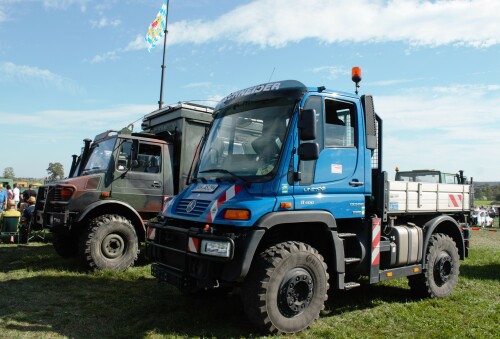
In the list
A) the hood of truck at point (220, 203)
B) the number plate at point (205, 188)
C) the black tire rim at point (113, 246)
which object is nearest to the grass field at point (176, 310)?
the black tire rim at point (113, 246)

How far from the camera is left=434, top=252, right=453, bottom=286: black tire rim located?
6195 millimetres

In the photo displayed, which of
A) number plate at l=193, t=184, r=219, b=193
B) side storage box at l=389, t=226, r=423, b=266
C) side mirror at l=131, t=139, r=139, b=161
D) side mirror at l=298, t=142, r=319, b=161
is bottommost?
side storage box at l=389, t=226, r=423, b=266

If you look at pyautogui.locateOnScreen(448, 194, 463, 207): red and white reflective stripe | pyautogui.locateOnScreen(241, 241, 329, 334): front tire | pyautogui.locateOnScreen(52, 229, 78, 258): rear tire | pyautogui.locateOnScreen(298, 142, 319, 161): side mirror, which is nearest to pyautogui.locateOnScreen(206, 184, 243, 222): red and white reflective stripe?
pyautogui.locateOnScreen(241, 241, 329, 334): front tire

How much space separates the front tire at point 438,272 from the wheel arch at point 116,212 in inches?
198

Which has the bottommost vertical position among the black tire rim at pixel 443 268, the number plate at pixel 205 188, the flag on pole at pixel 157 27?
the black tire rim at pixel 443 268

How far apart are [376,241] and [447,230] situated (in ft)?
7.34

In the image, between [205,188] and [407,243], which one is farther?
[407,243]

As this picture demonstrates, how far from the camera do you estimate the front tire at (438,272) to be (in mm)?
6066

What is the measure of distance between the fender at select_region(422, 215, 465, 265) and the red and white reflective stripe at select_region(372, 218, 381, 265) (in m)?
1.19

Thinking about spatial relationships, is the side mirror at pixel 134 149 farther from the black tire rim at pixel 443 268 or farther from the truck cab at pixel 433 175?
the truck cab at pixel 433 175

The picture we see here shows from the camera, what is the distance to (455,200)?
6773mm

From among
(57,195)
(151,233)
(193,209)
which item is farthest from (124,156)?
(193,209)

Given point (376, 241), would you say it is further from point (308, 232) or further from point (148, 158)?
point (148, 158)

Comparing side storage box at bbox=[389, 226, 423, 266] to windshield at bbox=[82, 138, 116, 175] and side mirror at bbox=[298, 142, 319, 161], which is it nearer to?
side mirror at bbox=[298, 142, 319, 161]
